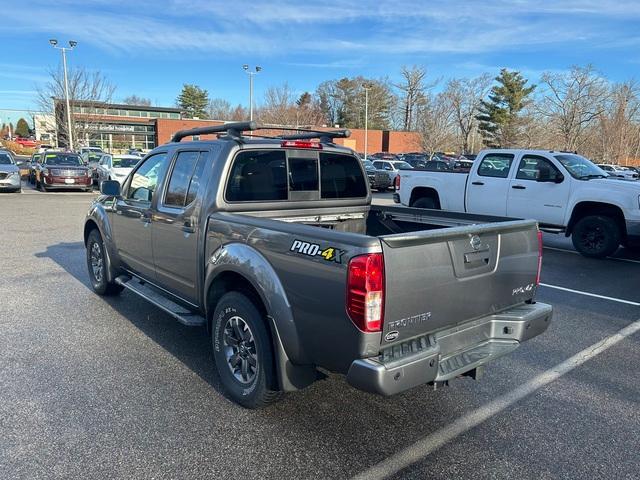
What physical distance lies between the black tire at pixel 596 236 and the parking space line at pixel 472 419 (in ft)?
15.2

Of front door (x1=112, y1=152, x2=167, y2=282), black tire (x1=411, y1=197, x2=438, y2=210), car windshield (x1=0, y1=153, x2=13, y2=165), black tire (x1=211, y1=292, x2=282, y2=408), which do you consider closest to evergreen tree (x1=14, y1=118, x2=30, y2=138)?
car windshield (x1=0, y1=153, x2=13, y2=165)

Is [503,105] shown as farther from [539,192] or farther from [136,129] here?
[539,192]

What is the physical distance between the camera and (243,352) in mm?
3502

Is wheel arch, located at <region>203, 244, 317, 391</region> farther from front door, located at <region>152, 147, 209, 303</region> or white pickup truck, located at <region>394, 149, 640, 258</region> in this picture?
white pickup truck, located at <region>394, 149, 640, 258</region>

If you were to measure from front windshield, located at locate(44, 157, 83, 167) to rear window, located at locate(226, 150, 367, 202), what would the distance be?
1917cm

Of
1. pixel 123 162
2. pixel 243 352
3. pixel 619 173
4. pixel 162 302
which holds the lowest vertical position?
pixel 243 352

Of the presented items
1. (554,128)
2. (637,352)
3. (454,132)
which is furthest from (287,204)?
(454,132)

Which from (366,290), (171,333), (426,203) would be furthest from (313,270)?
(426,203)

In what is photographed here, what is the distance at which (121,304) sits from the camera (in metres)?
5.78

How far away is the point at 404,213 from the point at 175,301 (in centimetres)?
236

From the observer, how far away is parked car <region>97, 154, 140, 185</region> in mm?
19970

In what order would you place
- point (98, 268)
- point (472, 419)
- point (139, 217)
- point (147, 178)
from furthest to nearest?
point (98, 268), point (147, 178), point (139, 217), point (472, 419)

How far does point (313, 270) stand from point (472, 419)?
64.7 inches

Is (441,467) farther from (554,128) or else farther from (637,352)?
(554,128)
